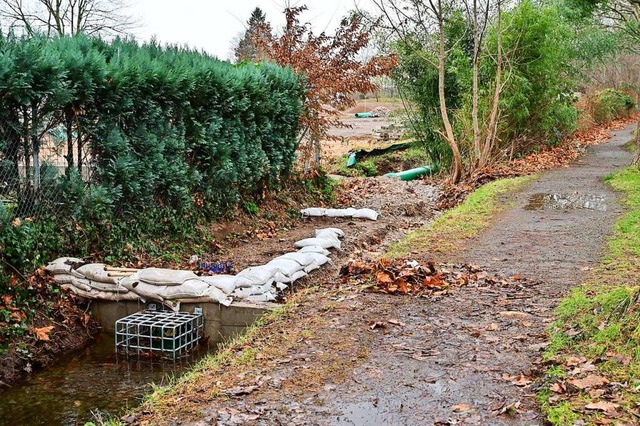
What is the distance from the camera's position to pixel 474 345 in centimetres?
448

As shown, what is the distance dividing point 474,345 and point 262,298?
7.64 feet

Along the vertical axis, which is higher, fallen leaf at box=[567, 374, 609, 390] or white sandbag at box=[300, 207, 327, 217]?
white sandbag at box=[300, 207, 327, 217]

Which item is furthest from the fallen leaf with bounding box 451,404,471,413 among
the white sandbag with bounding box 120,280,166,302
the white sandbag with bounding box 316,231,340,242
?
the white sandbag with bounding box 316,231,340,242

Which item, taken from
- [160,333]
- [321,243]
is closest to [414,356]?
[160,333]

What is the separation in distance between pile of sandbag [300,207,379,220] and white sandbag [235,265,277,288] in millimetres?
4258

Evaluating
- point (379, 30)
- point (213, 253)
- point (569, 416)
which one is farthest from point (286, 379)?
point (379, 30)

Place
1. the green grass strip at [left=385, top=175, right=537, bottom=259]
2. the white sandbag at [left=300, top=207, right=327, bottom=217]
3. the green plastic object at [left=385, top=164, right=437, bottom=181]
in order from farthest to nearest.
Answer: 1. the green plastic object at [left=385, top=164, right=437, bottom=181]
2. the white sandbag at [left=300, top=207, right=327, bottom=217]
3. the green grass strip at [left=385, top=175, right=537, bottom=259]

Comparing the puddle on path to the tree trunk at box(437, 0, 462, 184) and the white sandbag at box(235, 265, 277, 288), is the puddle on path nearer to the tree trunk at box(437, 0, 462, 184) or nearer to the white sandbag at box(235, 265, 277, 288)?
the tree trunk at box(437, 0, 462, 184)

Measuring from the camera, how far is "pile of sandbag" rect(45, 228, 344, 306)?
6.03 meters

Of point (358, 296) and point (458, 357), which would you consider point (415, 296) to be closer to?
point (358, 296)

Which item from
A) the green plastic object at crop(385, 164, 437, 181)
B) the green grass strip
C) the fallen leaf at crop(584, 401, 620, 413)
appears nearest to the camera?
the fallen leaf at crop(584, 401, 620, 413)

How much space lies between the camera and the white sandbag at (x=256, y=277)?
6133 millimetres

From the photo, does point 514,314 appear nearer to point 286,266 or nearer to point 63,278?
point 286,266

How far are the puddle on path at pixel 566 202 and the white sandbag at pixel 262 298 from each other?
5.75m
